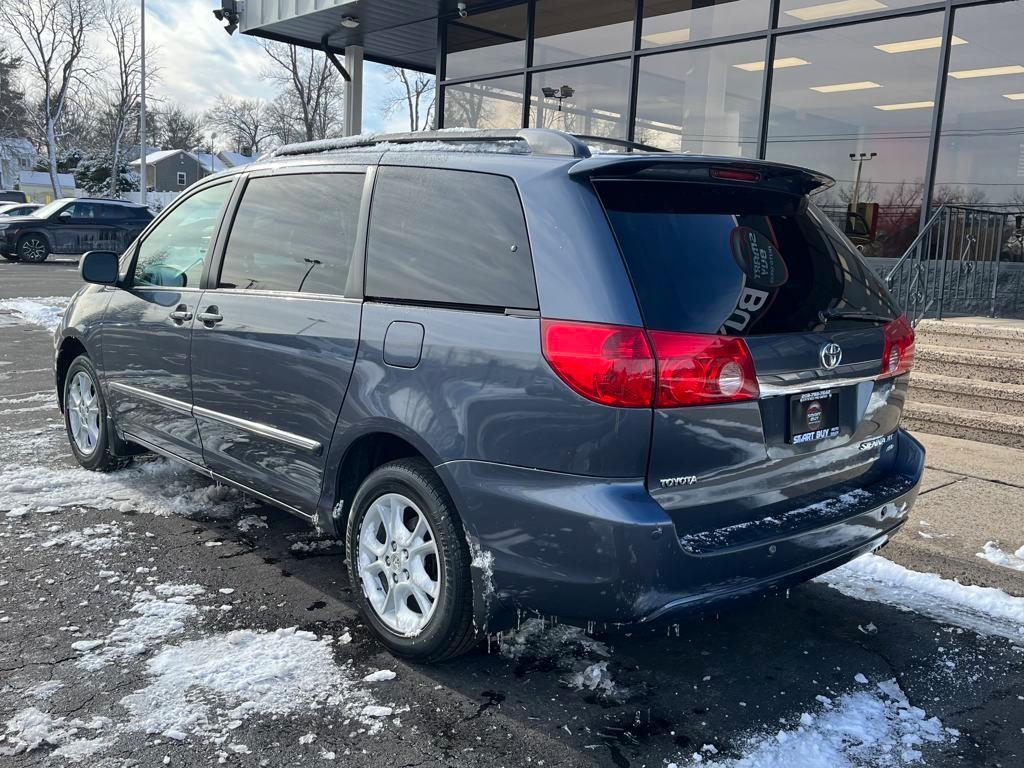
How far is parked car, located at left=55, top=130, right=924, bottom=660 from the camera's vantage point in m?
2.53

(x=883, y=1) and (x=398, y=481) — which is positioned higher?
(x=883, y=1)

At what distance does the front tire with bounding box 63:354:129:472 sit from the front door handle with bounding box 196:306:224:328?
4.53 ft

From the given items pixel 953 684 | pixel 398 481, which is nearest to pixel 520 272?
pixel 398 481

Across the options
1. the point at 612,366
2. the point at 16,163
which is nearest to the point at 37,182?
the point at 16,163

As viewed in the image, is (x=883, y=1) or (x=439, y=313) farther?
(x=883, y=1)

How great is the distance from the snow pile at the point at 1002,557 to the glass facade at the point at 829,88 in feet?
17.3

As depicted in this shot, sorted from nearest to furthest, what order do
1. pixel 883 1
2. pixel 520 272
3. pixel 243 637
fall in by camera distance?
pixel 520 272 → pixel 243 637 → pixel 883 1

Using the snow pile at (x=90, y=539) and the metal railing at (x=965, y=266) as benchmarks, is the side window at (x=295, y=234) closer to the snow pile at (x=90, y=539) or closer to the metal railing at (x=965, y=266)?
the snow pile at (x=90, y=539)

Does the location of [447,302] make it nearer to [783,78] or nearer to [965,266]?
[965,266]

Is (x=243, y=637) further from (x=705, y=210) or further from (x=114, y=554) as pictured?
(x=705, y=210)

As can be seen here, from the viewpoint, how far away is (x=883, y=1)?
877 centimetres

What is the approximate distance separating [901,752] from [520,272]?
6.10 feet

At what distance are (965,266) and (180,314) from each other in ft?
Result: 24.0

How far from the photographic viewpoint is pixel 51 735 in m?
2.60
